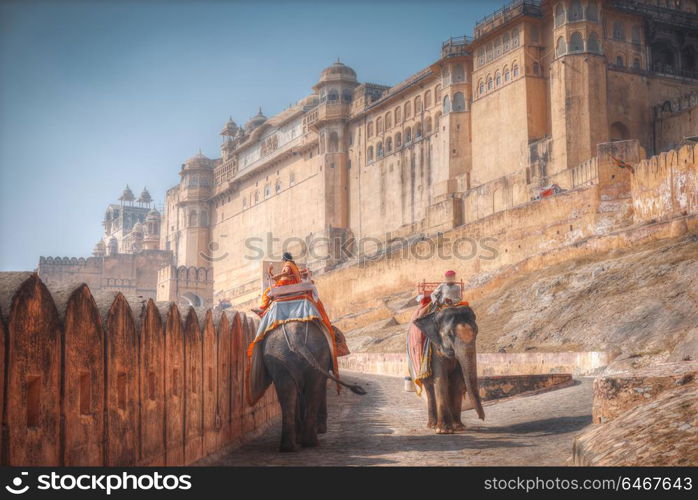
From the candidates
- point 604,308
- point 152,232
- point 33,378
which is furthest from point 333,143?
point 33,378

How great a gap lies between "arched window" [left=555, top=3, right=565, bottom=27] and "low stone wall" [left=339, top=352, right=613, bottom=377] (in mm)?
17624

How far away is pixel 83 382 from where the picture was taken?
5.75 m

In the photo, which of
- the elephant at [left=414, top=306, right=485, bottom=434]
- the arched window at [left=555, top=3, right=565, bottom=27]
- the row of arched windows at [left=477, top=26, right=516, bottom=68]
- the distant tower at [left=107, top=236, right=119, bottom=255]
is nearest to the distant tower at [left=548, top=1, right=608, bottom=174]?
the arched window at [left=555, top=3, right=565, bottom=27]

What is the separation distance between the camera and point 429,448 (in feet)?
29.0

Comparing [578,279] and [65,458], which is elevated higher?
[578,279]

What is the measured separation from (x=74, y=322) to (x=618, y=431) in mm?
3635

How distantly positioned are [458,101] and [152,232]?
147 feet

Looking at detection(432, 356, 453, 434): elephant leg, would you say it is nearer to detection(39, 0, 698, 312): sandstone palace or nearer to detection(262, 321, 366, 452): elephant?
detection(262, 321, 366, 452): elephant

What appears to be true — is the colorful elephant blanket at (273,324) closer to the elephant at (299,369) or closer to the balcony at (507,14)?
the elephant at (299,369)

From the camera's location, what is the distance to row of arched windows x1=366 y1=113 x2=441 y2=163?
150ft

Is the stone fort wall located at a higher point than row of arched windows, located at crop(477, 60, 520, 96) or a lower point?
lower

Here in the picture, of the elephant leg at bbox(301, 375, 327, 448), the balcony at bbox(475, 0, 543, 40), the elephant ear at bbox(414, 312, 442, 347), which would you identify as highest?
the balcony at bbox(475, 0, 543, 40)

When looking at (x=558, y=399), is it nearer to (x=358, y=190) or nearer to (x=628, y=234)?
(x=628, y=234)
